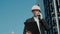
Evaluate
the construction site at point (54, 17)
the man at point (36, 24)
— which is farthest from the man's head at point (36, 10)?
the construction site at point (54, 17)

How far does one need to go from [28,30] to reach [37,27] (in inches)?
7.1

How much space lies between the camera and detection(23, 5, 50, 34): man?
432cm

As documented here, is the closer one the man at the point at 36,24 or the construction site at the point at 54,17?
the man at the point at 36,24

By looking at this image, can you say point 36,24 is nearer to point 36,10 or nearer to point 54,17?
point 36,10

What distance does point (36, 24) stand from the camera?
14.3ft

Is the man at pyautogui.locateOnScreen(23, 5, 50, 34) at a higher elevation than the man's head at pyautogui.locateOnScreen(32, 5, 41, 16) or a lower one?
lower

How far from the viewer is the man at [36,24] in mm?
4324

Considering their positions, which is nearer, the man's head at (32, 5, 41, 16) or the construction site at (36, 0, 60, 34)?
the man's head at (32, 5, 41, 16)

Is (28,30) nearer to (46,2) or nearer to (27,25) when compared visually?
(27,25)

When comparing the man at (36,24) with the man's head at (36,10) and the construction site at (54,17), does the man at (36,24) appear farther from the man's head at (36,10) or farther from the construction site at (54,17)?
the construction site at (54,17)

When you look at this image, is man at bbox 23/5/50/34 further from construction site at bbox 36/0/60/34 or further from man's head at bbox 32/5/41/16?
construction site at bbox 36/0/60/34

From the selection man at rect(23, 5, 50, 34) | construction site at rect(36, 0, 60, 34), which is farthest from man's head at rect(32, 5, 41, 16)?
construction site at rect(36, 0, 60, 34)

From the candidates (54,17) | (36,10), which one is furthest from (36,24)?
(54,17)

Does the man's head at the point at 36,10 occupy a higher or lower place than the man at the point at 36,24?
higher
